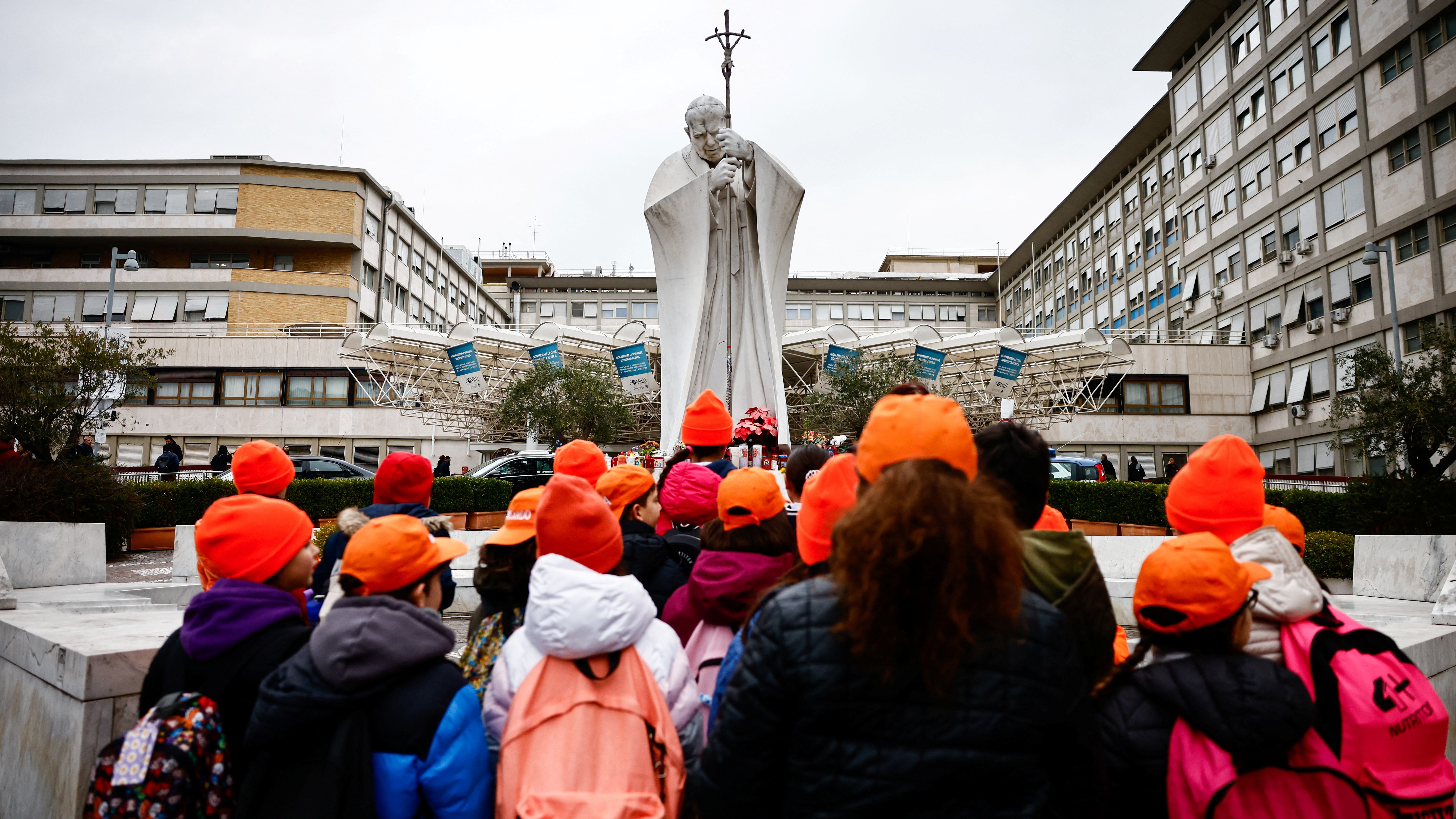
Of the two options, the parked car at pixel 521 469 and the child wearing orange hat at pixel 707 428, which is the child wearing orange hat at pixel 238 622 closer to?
the child wearing orange hat at pixel 707 428

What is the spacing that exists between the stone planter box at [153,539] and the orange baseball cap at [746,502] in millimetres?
14390

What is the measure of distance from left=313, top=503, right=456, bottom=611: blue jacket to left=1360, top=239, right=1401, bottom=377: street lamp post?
80.3 ft

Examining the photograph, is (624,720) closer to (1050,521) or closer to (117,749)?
(117,749)

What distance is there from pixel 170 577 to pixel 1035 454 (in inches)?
428

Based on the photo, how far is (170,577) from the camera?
10211 millimetres

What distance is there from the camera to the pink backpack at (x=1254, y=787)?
2.13m

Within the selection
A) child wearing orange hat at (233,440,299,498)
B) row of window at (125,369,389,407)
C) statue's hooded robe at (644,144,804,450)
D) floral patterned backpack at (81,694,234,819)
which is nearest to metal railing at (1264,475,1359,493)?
statue's hooded robe at (644,144,804,450)

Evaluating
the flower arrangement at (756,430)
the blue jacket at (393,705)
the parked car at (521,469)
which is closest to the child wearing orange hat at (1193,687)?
the blue jacket at (393,705)

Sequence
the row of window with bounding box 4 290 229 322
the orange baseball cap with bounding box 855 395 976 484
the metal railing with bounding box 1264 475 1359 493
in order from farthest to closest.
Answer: the row of window with bounding box 4 290 229 322
the metal railing with bounding box 1264 475 1359 493
the orange baseball cap with bounding box 855 395 976 484

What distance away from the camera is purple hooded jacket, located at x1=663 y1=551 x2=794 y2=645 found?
302 cm

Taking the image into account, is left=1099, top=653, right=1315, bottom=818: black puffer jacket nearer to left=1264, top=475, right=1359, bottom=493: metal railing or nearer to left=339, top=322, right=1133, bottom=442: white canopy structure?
left=1264, top=475, right=1359, bottom=493: metal railing

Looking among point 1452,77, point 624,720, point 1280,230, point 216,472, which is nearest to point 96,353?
point 216,472

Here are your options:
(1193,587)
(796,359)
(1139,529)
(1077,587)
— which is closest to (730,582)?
(1077,587)

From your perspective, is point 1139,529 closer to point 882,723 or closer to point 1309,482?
point 1309,482
